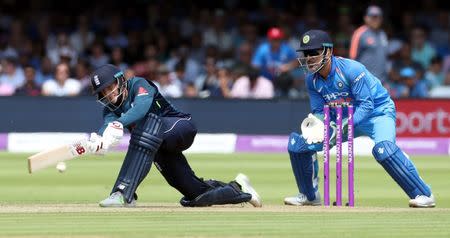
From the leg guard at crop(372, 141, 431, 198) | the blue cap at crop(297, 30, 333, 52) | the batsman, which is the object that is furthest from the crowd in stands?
the leg guard at crop(372, 141, 431, 198)

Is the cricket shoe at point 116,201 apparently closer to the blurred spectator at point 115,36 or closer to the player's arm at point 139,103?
the player's arm at point 139,103

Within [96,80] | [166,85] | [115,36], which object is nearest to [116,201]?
[96,80]

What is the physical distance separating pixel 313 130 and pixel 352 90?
1.38 ft

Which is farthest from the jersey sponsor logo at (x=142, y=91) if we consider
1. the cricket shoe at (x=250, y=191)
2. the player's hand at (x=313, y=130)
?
the player's hand at (x=313, y=130)

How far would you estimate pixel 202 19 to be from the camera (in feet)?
57.0

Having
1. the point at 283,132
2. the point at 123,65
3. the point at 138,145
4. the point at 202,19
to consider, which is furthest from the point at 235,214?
the point at 202,19

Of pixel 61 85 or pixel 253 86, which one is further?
pixel 61 85

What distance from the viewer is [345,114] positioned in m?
8.09

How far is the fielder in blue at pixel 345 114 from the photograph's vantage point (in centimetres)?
782

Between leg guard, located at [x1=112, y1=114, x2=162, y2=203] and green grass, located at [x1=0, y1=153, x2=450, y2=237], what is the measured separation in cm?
21

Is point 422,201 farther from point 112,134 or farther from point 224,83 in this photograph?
point 224,83

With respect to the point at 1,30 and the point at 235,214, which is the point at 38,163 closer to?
the point at 235,214

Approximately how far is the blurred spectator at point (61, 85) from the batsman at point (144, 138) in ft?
24.3

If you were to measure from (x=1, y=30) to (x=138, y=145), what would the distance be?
10.4 metres
